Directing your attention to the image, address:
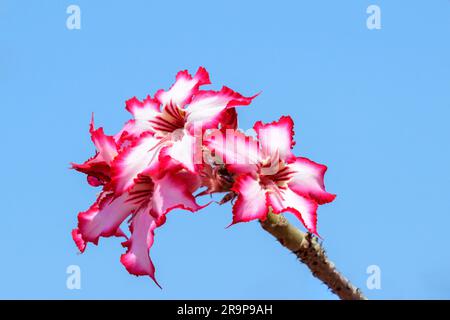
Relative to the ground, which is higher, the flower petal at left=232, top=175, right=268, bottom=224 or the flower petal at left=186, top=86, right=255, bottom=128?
the flower petal at left=186, top=86, right=255, bottom=128

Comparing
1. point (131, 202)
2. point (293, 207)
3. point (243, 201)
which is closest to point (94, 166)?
point (131, 202)

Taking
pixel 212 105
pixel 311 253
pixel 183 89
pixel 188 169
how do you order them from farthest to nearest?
pixel 311 253, pixel 183 89, pixel 212 105, pixel 188 169

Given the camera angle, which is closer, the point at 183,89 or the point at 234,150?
the point at 234,150

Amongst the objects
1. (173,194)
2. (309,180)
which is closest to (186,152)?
(173,194)

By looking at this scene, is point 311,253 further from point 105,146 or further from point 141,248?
point 105,146

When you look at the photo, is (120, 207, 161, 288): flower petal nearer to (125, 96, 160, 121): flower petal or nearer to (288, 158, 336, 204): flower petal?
(125, 96, 160, 121): flower petal

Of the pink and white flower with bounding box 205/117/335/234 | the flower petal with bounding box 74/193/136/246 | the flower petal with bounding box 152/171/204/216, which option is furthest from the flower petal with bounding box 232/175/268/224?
the flower petal with bounding box 74/193/136/246

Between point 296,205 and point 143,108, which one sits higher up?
point 143,108
